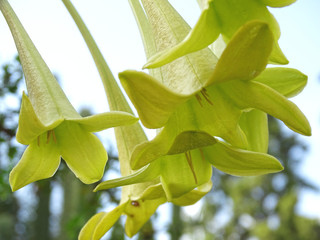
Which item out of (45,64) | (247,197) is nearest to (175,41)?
(45,64)

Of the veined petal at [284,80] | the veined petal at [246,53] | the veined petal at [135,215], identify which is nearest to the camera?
the veined petal at [246,53]

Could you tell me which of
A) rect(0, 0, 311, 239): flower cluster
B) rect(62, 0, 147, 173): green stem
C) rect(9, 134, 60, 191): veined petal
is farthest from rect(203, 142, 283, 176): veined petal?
rect(9, 134, 60, 191): veined petal

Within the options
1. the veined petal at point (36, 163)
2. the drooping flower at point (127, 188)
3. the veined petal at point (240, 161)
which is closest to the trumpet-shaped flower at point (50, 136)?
the veined petal at point (36, 163)

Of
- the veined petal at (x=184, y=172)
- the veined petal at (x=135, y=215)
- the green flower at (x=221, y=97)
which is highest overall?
the green flower at (x=221, y=97)

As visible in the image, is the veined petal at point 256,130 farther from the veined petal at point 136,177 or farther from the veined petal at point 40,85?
A: the veined petal at point 40,85

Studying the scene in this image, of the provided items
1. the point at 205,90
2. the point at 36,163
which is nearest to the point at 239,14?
the point at 205,90

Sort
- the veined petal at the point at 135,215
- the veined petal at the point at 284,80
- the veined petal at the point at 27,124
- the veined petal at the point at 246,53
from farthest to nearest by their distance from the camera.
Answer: the veined petal at the point at 135,215 < the veined petal at the point at 284,80 < the veined petal at the point at 27,124 < the veined petal at the point at 246,53

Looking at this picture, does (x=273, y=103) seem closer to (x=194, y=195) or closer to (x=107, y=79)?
(x=194, y=195)

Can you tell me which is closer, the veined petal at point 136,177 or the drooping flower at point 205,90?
the drooping flower at point 205,90
